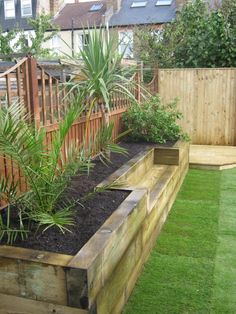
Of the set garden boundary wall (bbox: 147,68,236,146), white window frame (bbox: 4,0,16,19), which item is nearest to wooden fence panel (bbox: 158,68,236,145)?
garden boundary wall (bbox: 147,68,236,146)

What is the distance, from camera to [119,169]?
3889 millimetres

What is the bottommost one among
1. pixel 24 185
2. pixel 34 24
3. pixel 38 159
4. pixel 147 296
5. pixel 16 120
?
pixel 147 296

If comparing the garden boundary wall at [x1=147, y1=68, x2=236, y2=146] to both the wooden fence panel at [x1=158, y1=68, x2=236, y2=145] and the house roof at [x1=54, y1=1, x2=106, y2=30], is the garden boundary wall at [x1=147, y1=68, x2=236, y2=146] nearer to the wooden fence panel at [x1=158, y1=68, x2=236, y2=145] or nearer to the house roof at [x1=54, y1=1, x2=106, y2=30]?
the wooden fence panel at [x1=158, y1=68, x2=236, y2=145]

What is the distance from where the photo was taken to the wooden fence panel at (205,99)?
25.1ft

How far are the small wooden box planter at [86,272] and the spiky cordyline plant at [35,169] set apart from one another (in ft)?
0.95

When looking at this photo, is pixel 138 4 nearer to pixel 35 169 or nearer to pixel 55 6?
pixel 55 6

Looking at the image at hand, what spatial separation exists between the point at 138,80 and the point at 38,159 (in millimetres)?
4568

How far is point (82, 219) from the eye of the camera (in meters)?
2.57

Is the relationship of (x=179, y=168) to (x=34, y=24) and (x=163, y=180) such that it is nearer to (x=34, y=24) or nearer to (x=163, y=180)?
(x=163, y=180)

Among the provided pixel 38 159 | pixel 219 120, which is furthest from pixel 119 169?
pixel 219 120

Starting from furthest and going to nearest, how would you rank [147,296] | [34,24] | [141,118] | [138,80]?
[34,24]
[138,80]
[141,118]
[147,296]

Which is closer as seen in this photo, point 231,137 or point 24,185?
point 24,185

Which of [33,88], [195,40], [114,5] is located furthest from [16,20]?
[33,88]

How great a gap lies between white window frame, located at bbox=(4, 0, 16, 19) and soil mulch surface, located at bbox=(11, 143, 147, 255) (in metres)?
Result: 23.4
